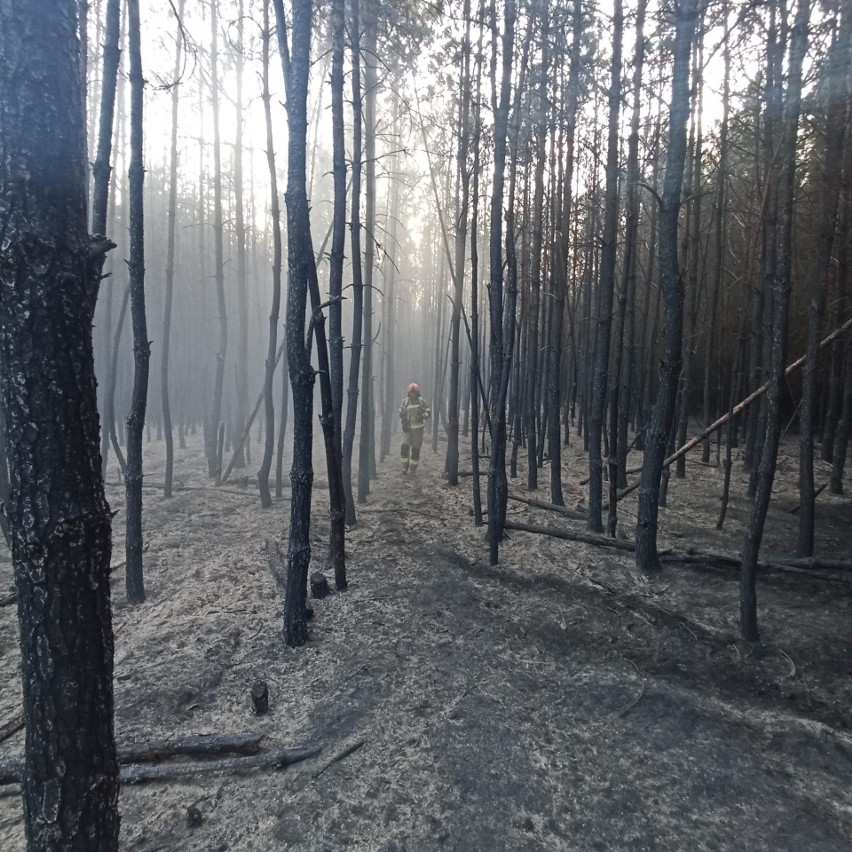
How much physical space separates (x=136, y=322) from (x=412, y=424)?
5852 millimetres

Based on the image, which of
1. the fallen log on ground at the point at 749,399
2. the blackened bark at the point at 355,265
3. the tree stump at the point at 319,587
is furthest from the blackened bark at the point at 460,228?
the tree stump at the point at 319,587

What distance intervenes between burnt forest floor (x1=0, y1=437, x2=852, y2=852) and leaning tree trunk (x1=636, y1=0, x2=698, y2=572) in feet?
2.41

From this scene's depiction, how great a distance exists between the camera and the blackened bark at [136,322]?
4.86 meters

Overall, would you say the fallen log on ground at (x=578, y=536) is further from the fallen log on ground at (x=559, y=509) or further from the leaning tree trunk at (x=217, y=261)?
the leaning tree trunk at (x=217, y=261)

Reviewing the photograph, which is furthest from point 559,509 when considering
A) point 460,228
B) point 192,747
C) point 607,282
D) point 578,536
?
point 192,747

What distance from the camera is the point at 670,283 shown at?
5.09 meters

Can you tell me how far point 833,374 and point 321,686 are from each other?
9113 millimetres

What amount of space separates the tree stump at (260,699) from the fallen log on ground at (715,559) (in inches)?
139

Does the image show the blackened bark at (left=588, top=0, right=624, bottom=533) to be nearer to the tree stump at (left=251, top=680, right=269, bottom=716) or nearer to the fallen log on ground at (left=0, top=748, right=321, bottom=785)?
the tree stump at (left=251, top=680, right=269, bottom=716)

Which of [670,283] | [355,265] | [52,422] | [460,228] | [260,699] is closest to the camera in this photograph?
[52,422]

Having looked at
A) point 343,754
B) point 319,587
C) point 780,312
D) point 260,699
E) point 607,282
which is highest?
point 607,282

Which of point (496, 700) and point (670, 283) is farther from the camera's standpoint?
point (670, 283)

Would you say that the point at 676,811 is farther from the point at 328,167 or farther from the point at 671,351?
the point at 328,167

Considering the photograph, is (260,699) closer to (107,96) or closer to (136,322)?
(136,322)
